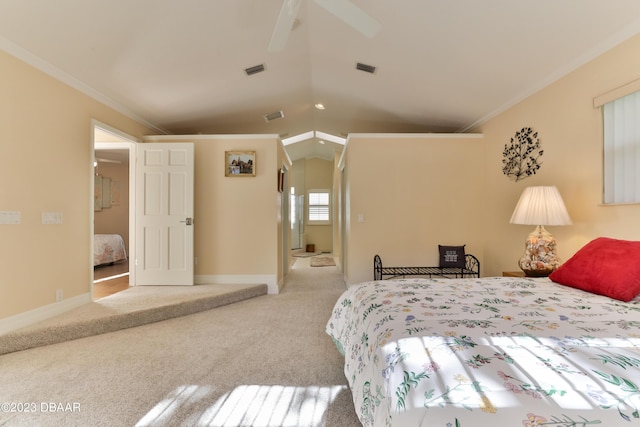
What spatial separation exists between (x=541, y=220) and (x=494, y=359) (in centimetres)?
210

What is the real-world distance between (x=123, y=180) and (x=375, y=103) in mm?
6272

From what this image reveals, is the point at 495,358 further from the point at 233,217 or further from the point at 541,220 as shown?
the point at 233,217

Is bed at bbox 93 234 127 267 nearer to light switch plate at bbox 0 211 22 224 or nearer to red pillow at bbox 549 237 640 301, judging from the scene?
light switch plate at bbox 0 211 22 224

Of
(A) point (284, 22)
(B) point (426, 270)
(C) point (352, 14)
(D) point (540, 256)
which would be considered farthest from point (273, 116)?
(D) point (540, 256)

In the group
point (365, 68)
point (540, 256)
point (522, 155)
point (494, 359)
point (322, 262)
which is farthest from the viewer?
point (322, 262)

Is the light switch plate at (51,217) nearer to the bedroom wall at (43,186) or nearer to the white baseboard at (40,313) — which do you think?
the bedroom wall at (43,186)

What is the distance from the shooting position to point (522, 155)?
3.29 metres

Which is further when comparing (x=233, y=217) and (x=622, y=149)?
(x=233, y=217)

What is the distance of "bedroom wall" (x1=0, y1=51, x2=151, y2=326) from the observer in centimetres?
237

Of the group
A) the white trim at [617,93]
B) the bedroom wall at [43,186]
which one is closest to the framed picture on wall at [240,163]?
the bedroom wall at [43,186]

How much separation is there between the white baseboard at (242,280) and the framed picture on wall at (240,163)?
1495 mm

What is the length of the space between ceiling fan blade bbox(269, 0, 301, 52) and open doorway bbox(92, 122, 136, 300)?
2.53 meters

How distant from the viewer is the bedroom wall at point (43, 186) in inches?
93.1

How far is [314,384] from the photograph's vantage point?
6.16 ft
